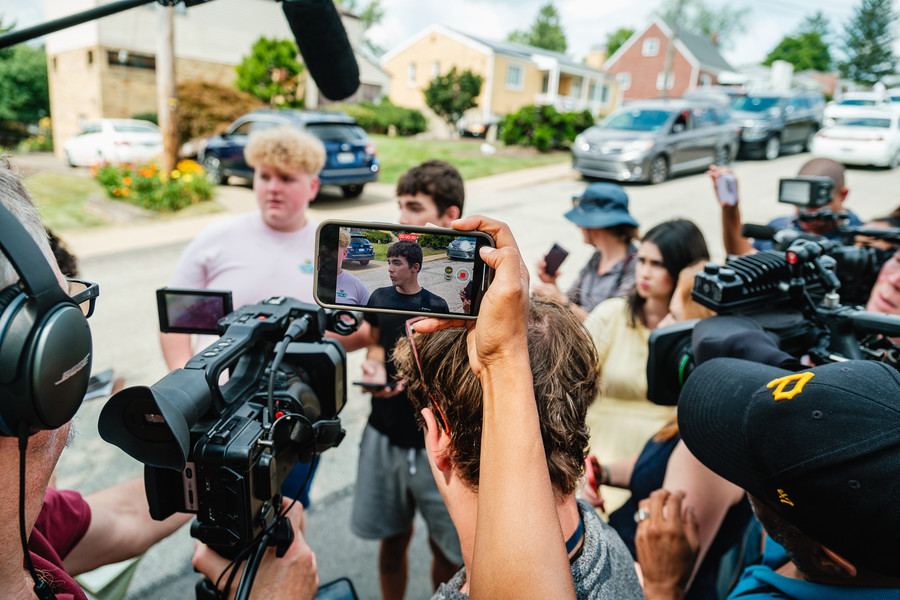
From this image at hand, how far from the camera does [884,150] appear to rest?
15008 millimetres

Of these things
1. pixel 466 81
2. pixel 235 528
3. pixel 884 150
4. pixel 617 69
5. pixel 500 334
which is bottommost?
pixel 235 528

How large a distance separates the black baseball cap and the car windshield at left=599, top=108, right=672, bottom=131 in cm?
1280

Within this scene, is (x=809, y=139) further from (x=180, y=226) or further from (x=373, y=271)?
(x=373, y=271)

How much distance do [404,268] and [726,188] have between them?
2431 mm

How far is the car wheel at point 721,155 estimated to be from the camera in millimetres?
14302

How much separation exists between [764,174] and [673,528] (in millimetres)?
15544

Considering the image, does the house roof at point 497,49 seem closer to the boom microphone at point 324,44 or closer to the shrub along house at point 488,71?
the shrub along house at point 488,71

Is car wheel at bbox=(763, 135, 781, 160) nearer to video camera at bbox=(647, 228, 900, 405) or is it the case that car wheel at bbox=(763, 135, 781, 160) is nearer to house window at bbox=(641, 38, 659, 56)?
video camera at bbox=(647, 228, 900, 405)

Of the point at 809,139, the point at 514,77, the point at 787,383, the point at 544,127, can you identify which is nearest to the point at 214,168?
the point at 544,127

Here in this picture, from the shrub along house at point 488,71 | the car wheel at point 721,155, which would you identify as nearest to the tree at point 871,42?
the shrub along house at point 488,71

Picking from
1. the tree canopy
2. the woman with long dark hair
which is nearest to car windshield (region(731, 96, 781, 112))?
the woman with long dark hair

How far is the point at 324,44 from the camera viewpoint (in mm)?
1687

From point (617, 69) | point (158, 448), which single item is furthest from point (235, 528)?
point (617, 69)

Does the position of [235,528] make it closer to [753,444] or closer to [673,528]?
[753,444]
